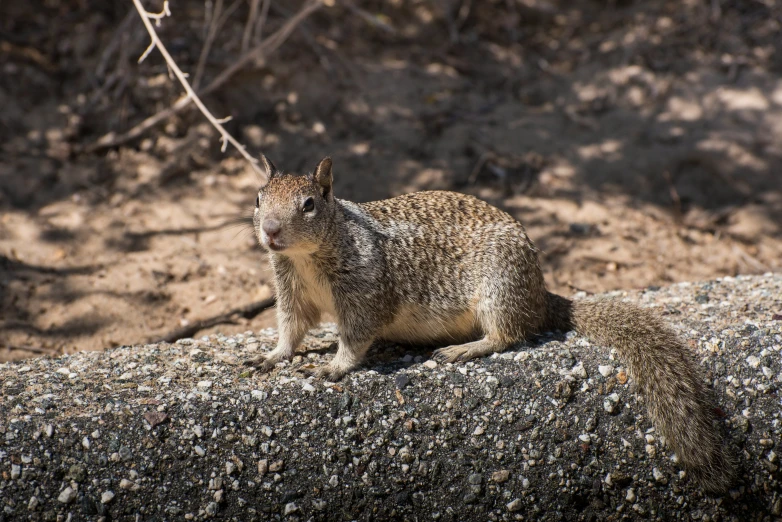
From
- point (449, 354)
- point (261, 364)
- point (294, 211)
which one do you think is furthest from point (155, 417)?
point (449, 354)

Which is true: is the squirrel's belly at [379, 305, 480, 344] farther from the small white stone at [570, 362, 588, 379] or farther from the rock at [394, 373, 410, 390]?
the small white stone at [570, 362, 588, 379]

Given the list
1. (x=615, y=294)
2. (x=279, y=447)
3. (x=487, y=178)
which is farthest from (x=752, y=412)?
(x=487, y=178)

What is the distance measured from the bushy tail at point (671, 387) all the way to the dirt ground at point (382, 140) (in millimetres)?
1721

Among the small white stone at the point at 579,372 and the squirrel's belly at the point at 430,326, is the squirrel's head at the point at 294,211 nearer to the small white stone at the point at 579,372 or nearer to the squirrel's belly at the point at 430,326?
the squirrel's belly at the point at 430,326

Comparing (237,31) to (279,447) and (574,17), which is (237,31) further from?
(279,447)

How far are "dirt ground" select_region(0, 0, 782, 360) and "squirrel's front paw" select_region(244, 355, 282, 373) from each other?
1291 mm

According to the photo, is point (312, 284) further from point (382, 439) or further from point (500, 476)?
point (500, 476)

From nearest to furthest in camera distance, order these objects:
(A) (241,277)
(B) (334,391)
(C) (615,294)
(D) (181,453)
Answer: (D) (181,453) < (B) (334,391) < (C) (615,294) < (A) (241,277)

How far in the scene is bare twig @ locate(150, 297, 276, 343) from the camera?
517 cm

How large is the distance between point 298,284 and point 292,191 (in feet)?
2.01

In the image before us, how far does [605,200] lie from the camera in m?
7.08

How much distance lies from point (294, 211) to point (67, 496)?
1.66 metres

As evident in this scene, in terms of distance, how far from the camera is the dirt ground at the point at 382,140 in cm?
606

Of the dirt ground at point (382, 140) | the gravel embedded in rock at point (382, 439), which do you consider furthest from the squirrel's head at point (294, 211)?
the dirt ground at point (382, 140)
